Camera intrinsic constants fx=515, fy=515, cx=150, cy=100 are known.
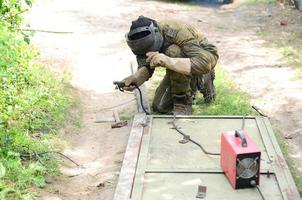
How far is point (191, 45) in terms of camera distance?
4.78 m

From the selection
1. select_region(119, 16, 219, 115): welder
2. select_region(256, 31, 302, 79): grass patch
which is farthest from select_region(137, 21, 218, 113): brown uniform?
select_region(256, 31, 302, 79): grass patch

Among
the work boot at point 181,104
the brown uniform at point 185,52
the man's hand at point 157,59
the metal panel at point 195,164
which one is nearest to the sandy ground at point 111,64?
the metal panel at point 195,164

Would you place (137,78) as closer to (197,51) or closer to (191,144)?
(197,51)

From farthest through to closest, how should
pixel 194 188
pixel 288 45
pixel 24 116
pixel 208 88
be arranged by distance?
pixel 288 45 → pixel 208 88 → pixel 24 116 → pixel 194 188

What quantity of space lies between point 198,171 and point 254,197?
20.4 inches

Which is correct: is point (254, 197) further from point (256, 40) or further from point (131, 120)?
point (256, 40)

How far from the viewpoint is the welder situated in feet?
15.2

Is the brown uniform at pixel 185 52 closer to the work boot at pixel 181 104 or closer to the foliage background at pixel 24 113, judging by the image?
the work boot at pixel 181 104

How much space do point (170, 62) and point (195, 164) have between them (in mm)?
1041

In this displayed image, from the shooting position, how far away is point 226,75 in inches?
265

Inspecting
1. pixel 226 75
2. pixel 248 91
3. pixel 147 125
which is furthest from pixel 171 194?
pixel 226 75

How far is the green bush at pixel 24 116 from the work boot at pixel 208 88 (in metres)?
1.49

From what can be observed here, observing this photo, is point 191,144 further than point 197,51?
No

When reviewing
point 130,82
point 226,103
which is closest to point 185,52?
point 130,82
